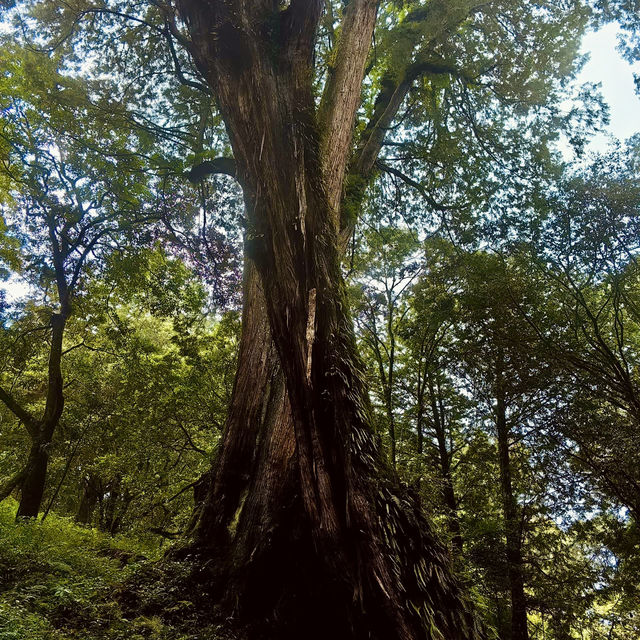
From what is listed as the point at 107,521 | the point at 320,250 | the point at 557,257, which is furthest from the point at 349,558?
the point at 107,521

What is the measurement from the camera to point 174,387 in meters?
11.3

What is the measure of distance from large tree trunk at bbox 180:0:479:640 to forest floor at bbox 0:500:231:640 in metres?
0.38

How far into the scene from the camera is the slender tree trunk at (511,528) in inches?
384

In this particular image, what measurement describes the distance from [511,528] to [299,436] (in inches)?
404

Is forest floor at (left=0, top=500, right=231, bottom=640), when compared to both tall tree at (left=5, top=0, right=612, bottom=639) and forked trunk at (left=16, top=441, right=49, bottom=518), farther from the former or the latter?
forked trunk at (left=16, top=441, right=49, bottom=518)

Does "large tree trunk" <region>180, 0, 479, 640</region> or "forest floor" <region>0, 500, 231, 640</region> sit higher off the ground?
"large tree trunk" <region>180, 0, 479, 640</region>

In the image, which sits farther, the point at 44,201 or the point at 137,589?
the point at 44,201

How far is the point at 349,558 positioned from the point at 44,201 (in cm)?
918

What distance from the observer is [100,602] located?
350 centimetres

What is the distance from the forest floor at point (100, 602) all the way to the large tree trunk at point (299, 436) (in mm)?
385

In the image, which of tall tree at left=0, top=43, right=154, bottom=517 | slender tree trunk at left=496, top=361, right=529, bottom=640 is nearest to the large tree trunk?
tall tree at left=0, top=43, right=154, bottom=517

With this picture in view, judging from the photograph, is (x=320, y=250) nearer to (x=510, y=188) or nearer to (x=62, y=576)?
(x=62, y=576)

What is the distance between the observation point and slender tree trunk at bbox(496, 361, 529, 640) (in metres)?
9.74

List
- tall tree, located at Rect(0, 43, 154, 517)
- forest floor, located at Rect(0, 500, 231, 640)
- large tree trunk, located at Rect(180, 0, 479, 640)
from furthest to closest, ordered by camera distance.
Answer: tall tree, located at Rect(0, 43, 154, 517) < forest floor, located at Rect(0, 500, 231, 640) < large tree trunk, located at Rect(180, 0, 479, 640)
